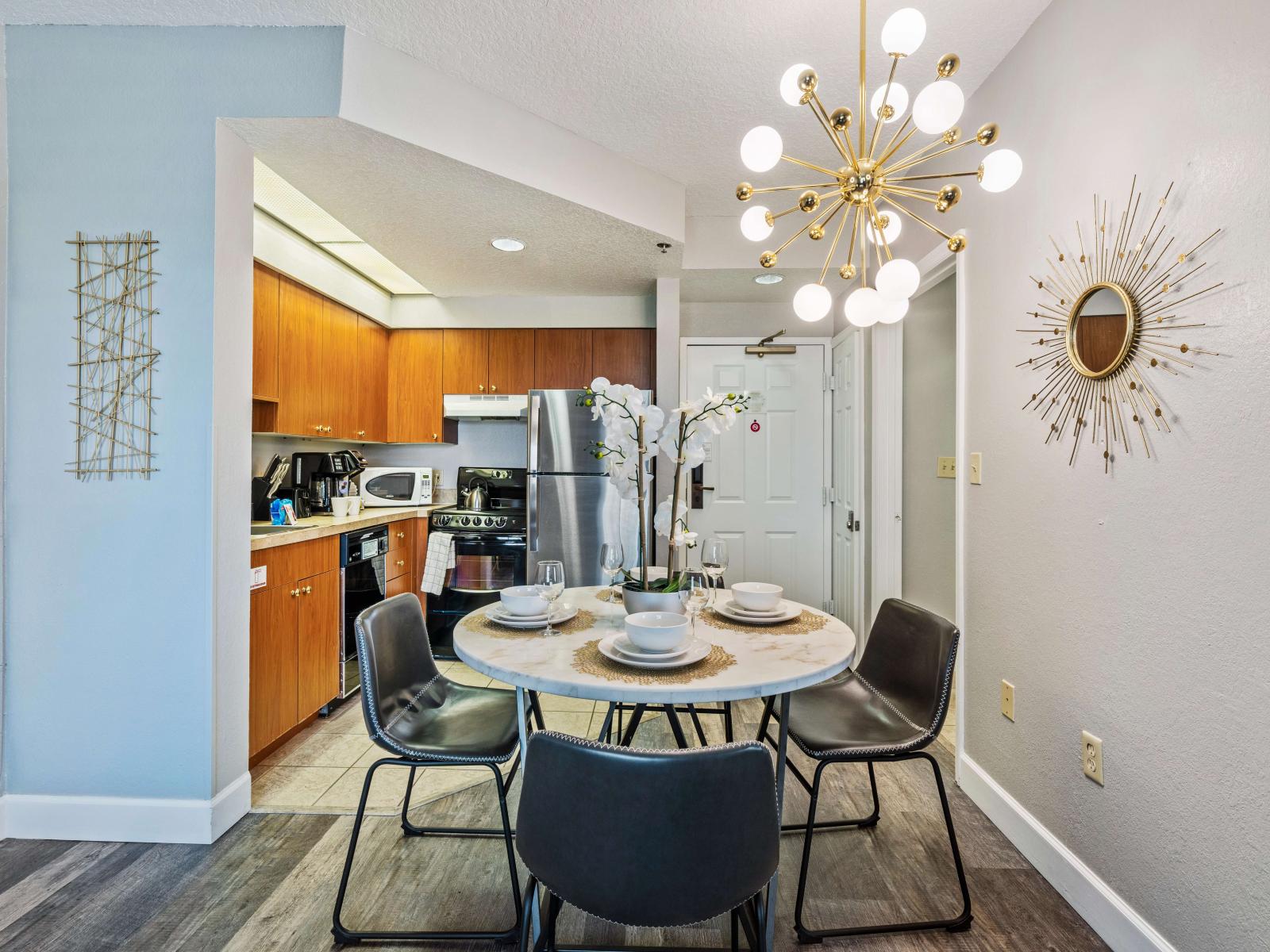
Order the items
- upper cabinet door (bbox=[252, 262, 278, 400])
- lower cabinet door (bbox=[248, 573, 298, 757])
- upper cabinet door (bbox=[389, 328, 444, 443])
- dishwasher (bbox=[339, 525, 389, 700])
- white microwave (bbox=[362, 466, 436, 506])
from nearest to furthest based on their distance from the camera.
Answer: lower cabinet door (bbox=[248, 573, 298, 757]) → upper cabinet door (bbox=[252, 262, 278, 400]) → dishwasher (bbox=[339, 525, 389, 700]) → white microwave (bbox=[362, 466, 436, 506]) → upper cabinet door (bbox=[389, 328, 444, 443])

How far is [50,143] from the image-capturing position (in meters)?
1.96

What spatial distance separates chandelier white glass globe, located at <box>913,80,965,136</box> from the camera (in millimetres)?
1288

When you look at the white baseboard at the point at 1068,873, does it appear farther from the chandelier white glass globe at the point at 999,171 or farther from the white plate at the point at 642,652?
the chandelier white glass globe at the point at 999,171

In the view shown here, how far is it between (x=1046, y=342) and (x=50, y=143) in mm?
3145

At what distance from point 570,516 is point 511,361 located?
4.01ft

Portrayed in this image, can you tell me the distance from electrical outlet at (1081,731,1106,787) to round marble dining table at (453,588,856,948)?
27.4 inches

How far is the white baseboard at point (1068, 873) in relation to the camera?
146 cm

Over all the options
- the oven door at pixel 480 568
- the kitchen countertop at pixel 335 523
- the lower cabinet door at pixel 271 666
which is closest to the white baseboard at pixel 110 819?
the lower cabinet door at pixel 271 666

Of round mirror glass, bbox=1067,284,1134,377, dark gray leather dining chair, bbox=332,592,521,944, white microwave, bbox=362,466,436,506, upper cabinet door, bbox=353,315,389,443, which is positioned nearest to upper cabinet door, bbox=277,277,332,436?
upper cabinet door, bbox=353,315,389,443

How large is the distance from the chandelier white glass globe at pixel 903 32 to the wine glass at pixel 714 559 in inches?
47.6

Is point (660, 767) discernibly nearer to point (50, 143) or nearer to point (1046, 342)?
point (1046, 342)

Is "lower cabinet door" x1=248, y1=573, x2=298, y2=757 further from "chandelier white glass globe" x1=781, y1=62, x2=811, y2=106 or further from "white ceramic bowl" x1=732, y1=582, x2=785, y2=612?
"chandelier white glass globe" x1=781, y1=62, x2=811, y2=106

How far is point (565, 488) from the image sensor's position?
371cm

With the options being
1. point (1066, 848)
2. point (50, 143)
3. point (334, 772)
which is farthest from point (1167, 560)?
point (50, 143)
